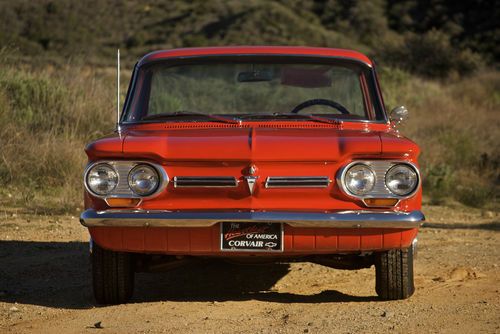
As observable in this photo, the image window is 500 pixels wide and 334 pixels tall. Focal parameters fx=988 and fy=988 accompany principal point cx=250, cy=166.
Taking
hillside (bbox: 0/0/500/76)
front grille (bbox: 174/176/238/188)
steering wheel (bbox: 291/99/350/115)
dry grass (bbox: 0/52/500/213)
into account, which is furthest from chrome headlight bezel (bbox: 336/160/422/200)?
hillside (bbox: 0/0/500/76)

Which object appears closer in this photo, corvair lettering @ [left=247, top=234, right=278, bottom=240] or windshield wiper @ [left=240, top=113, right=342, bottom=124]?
corvair lettering @ [left=247, top=234, right=278, bottom=240]

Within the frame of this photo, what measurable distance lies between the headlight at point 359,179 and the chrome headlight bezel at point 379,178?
0.02 meters

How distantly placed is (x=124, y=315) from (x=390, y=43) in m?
29.7

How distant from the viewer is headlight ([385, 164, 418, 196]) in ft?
16.7

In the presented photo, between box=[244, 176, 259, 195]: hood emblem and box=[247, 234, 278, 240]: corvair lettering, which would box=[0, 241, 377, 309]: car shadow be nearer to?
box=[247, 234, 278, 240]: corvair lettering

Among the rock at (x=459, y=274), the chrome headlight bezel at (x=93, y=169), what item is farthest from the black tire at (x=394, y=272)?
the chrome headlight bezel at (x=93, y=169)

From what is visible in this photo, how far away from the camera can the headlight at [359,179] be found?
16.7 feet

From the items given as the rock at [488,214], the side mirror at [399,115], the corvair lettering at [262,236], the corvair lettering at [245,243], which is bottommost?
the rock at [488,214]

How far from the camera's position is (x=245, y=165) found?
16.7ft

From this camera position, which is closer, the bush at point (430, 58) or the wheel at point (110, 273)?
the wheel at point (110, 273)

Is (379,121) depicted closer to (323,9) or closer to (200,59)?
(200,59)

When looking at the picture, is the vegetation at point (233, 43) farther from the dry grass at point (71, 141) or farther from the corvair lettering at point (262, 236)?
the corvair lettering at point (262, 236)

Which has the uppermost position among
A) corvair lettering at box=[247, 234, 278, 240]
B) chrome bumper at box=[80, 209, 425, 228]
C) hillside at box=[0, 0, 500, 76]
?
hillside at box=[0, 0, 500, 76]

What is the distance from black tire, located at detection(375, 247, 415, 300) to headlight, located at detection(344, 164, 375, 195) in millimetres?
475
